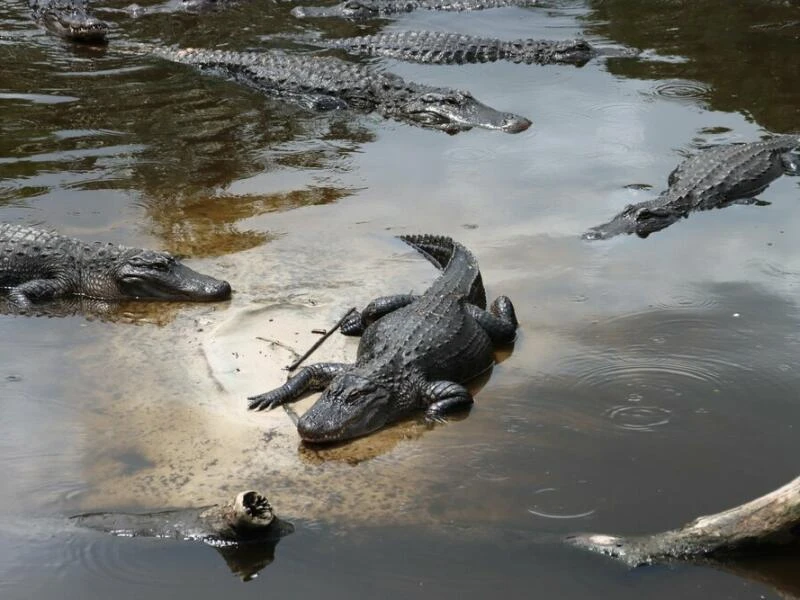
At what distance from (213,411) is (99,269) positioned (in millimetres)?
2152

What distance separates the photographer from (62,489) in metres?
4.54

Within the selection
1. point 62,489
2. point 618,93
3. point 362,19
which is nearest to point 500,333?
point 62,489

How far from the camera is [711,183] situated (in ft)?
26.7

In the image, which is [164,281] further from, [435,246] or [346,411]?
[346,411]

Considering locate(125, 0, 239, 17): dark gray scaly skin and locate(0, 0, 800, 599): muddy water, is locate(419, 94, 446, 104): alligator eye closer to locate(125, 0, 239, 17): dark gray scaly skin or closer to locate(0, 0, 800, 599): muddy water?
locate(0, 0, 800, 599): muddy water

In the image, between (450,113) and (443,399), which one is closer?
(443,399)

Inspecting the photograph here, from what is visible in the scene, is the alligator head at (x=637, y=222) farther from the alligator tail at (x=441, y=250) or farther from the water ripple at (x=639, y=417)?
the water ripple at (x=639, y=417)

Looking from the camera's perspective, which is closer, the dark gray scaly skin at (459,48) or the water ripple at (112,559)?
the water ripple at (112,559)

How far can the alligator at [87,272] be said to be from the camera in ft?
21.8

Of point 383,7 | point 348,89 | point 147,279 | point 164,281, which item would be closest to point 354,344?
point 164,281

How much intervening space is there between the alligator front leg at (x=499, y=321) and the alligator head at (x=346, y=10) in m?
11.9

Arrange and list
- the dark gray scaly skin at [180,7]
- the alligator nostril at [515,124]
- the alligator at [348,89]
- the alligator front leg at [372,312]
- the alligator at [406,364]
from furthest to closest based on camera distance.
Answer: the dark gray scaly skin at [180,7] → the alligator at [348,89] → the alligator nostril at [515,124] → the alligator front leg at [372,312] → the alligator at [406,364]

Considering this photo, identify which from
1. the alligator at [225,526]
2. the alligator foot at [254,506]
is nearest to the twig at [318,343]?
the alligator at [225,526]

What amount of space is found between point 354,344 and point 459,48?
28.5 feet
